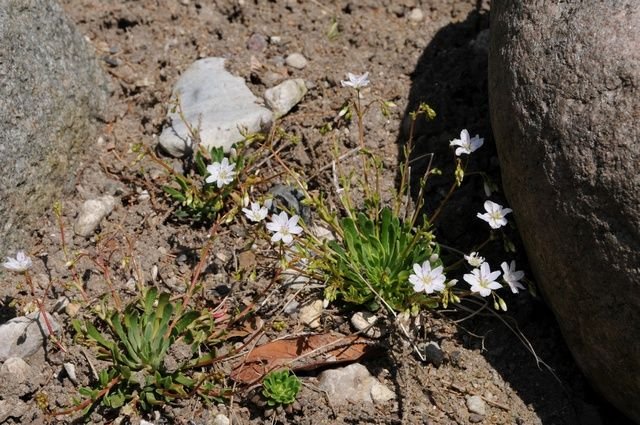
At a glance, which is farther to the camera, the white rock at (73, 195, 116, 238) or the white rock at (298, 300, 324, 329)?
the white rock at (73, 195, 116, 238)

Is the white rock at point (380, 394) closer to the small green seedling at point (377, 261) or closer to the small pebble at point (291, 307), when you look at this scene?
the small green seedling at point (377, 261)

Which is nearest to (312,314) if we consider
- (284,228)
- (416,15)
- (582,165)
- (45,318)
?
(284,228)

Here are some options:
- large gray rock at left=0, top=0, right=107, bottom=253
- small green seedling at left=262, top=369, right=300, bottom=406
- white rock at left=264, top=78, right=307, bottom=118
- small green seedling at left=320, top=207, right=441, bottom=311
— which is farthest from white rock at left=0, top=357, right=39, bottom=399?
white rock at left=264, top=78, right=307, bottom=118

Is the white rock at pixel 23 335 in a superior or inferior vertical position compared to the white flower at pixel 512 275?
inferior

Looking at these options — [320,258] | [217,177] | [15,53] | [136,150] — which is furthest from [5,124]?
[320,258]

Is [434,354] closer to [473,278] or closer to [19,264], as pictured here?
[473,278]

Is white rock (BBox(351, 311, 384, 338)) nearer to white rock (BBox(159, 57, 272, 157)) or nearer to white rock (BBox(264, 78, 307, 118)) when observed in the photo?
white rock (BBox(159, 57, 272, 157))

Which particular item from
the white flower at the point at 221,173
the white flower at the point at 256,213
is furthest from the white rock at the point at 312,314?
the white flower at the point at 221,173

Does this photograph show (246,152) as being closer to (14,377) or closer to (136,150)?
(136,150)
